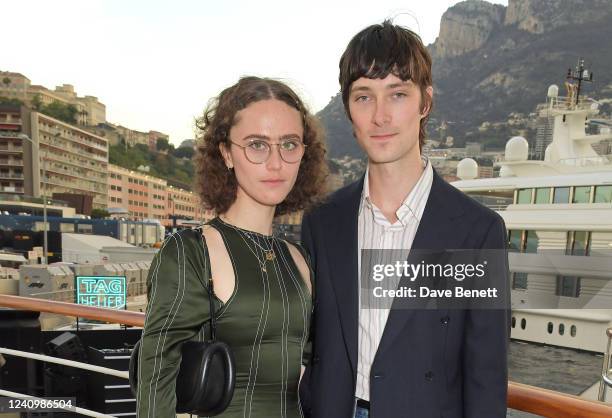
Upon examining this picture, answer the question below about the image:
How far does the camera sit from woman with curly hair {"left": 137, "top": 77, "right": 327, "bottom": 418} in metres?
1.42

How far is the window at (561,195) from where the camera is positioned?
55.5 ft

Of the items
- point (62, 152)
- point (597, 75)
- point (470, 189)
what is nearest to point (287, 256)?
point (470, 189)

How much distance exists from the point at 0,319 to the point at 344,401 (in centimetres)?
311

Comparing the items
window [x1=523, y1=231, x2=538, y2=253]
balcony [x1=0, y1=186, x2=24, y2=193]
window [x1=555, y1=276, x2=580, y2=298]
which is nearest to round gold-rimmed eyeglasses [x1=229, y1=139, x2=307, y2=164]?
window [x1=555, y1=276, x2=580, y2=298]

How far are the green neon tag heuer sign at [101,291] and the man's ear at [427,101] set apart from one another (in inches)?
938

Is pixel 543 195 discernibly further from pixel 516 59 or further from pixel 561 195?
pixel 516 59

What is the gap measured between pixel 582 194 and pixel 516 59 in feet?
332

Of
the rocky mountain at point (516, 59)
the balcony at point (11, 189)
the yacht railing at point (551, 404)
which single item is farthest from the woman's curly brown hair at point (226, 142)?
the balcony at point (11, 189)

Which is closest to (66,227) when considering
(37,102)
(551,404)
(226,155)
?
(37,102)

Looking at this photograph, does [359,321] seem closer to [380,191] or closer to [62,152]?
[380,191]

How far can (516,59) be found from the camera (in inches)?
4045

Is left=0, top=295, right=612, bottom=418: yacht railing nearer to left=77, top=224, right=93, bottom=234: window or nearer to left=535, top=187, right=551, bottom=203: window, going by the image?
left=535, top=187, right=551, bottom=203: window

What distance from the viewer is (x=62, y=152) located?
235 feet

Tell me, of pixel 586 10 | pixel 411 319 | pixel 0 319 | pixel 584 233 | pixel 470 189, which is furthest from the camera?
pixel 586 10
